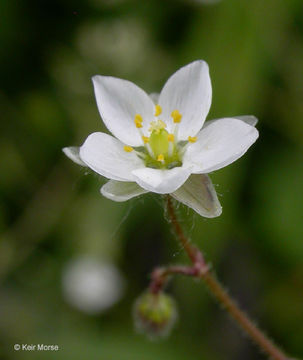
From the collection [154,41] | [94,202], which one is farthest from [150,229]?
[154,41]

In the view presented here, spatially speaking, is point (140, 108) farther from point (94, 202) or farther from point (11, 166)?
point (11, 166)

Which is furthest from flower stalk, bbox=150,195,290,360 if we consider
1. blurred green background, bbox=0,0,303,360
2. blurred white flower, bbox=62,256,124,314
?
blurred white flower, bbox=62,256,124,314

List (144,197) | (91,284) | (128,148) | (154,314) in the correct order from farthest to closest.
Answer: (91,284) < (144,197) < (154,314) < (128,148)

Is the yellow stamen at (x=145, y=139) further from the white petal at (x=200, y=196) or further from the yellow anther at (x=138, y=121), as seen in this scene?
the white petal at (x=200, y=196)

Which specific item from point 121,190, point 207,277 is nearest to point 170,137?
point 121,190

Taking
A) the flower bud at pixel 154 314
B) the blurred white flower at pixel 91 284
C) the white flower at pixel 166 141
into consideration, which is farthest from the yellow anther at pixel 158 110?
the blurred white flower at pixel 91 284

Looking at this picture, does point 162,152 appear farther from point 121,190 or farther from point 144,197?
point 144,197
